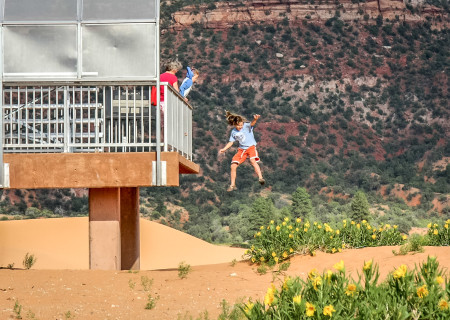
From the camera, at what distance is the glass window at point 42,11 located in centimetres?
1225

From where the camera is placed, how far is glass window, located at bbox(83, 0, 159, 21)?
40.0 ft

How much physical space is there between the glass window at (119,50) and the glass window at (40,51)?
0.19 m

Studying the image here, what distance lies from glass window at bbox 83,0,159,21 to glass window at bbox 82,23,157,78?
0.38ft

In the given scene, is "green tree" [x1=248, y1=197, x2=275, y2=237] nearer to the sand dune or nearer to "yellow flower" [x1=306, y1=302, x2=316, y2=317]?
the sand dune

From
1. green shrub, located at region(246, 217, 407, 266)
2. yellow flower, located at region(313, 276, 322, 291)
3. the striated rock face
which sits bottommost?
green shrub, located at region(246, 217, 407, 266)

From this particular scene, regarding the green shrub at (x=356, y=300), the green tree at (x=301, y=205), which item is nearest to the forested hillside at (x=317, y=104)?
the green tree at (x=301, y=205)

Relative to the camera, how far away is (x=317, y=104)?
62875 millimetres

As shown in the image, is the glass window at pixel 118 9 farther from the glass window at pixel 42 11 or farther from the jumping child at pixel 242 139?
the jumping child at pixel 242 139

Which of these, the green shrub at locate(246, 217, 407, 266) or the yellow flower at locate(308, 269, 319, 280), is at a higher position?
the yellow flower at locate(308, 269, 319, 280)

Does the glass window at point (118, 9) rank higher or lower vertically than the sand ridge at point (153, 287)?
higher

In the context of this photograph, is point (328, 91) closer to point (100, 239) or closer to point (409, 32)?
point (409, 32)

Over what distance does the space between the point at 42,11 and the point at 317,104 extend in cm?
5127

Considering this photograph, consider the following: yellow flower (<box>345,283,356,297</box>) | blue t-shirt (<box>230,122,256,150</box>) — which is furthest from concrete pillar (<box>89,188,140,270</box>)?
yellow flower (<box>345,283,356,297</box>)

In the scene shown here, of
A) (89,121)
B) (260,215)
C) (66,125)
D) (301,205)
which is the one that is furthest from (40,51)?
(301,205)
